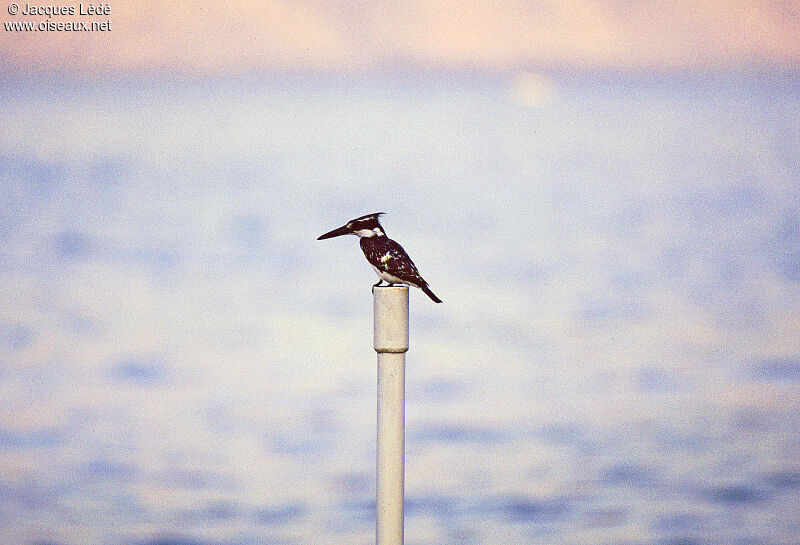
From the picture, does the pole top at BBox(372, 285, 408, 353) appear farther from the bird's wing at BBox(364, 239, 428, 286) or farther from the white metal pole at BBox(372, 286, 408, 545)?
the bird's wing at BBox(364, 239, 428, 286)

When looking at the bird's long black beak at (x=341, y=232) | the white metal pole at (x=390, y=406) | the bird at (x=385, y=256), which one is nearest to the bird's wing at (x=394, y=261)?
the bird at (x=385, y=256)

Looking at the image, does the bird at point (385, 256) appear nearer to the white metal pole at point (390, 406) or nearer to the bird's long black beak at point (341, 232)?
the bird's long black beak at point (341, 232)

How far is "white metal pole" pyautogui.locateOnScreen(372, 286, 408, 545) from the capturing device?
4.71 m

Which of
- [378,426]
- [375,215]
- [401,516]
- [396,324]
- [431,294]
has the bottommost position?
[401,516]

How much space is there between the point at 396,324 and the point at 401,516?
34.6 inches

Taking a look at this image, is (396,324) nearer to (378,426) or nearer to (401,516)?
(378,426)

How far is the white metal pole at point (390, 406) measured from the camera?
4711 millimetres

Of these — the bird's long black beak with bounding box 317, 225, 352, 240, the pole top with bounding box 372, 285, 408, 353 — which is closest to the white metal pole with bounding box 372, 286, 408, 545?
the pole top with bounding box 372, 285, 408, 353

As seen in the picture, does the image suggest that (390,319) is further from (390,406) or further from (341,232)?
(341,232)

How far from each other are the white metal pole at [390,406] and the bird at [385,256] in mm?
700

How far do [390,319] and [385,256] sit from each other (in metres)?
0.95

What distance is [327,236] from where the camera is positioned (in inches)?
246

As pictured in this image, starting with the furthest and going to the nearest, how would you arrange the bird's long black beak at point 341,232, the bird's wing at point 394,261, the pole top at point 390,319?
the bird's long black beak at point 341,232 < the bird's wing at point 394,261 < the pole top at point 390,319

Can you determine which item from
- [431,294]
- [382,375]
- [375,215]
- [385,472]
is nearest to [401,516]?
[385,472]
